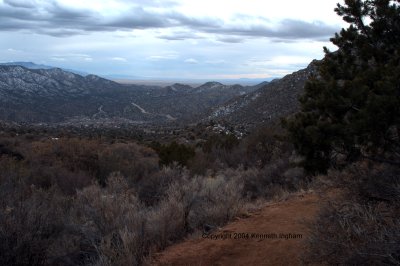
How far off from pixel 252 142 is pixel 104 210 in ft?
51.3

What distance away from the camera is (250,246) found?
278 inches

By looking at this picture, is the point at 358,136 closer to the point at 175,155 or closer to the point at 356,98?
the point at 356,98

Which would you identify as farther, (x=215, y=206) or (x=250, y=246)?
(x=215, y=206)

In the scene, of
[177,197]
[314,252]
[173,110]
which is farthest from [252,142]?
[173,110]

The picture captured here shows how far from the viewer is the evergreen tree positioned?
6043mm

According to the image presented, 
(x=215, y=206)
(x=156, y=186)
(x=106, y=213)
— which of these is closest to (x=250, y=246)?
(x=215, y=206)

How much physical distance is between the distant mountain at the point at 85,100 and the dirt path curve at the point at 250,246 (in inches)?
3763

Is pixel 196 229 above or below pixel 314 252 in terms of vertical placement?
below

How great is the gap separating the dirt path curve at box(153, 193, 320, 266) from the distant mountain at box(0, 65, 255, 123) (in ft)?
314

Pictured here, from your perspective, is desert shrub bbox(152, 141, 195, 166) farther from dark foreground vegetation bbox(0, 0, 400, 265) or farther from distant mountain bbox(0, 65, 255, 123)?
distant mountain bbox(0, 65, 255, 123)

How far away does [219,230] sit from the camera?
812cm

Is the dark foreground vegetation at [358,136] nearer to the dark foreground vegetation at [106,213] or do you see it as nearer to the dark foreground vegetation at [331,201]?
the dark foreground vegetation at [331,201]

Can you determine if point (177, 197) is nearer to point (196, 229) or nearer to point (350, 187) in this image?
point (196, 229)

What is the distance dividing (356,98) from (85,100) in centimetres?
14282
